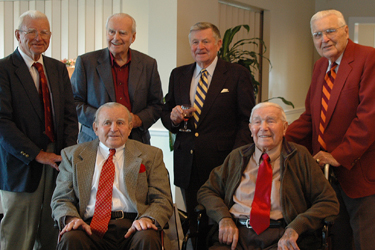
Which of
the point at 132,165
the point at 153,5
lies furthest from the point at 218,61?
the point at 153,5

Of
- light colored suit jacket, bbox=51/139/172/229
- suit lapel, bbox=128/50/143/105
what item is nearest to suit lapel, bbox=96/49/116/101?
Result: suit lapel, bbox=128/50/143/105

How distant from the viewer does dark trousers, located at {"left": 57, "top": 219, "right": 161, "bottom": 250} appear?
2016 mm

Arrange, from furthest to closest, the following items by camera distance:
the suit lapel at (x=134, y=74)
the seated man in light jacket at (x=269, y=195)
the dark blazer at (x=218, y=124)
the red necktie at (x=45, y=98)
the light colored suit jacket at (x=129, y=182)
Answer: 1. the suit lapel at (x=134, y=74)
2. the dark blazer at (x=218, y=124)
3. the red necktie at (x=45, y=98)
4. the light colored suit jacket at (x=129, y=182)
5. the seated man in light jacket at (x=269, y=195)

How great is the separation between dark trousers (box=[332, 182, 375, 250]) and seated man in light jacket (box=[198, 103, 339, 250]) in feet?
0.94

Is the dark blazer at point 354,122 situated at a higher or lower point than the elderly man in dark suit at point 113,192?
higher

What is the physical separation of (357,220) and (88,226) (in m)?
1.62

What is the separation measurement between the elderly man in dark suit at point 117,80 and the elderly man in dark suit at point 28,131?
0.21 m

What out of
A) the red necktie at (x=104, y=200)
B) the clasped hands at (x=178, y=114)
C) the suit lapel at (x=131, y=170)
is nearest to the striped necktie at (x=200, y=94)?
the clasped hands at (x=178, y=114)

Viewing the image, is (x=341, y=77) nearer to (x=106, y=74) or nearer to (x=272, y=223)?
(x=272, y=223)

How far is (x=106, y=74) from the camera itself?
2811mm

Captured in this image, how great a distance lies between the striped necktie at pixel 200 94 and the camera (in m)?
2.76

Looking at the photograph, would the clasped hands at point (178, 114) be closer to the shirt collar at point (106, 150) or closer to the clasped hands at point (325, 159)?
the shirt collar at point (106, 150)

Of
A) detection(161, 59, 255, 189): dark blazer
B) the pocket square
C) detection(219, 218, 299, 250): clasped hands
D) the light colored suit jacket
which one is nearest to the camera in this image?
detection(219, 218, 299, 250): clasped hands

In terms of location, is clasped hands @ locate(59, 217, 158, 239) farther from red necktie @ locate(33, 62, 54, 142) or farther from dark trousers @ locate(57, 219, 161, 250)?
red necktie @ locate(33, 62, 54, 142)
